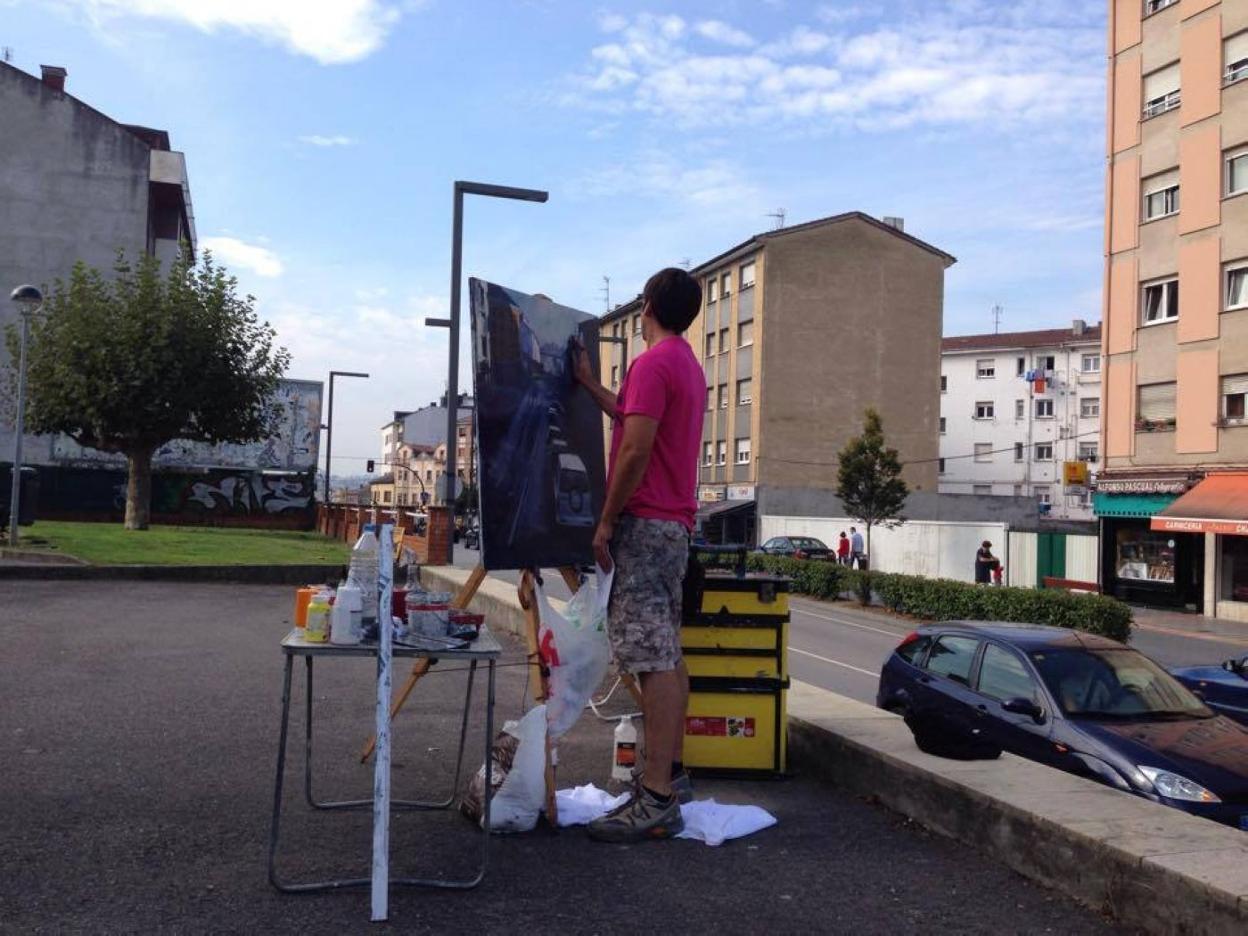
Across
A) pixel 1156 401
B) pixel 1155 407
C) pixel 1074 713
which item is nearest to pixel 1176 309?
pixel 1156 401

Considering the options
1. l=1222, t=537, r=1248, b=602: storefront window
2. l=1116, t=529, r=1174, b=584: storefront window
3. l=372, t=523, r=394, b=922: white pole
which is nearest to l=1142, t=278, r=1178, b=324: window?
l=1116, t=529, r=1174, b=584: storefront window

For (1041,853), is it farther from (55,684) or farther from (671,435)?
(55,684)

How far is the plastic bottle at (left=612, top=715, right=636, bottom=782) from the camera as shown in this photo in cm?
534

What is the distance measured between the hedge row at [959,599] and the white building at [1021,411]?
1819 inches

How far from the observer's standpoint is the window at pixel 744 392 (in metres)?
55.5

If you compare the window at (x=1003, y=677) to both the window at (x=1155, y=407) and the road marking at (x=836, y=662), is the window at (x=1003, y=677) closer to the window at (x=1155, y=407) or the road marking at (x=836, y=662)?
the road marking at (x=836, y=662)

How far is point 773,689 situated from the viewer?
555 cm

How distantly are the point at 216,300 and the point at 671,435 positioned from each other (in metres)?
30.6

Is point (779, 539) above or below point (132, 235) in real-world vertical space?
below

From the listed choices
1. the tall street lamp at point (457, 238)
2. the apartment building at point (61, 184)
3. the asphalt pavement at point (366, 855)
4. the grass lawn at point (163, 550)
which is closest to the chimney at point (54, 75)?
the apartment building at point (61, 184)

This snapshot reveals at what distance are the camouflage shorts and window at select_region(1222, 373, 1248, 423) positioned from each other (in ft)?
93.9

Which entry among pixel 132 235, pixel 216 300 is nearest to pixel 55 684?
pixel 216 300

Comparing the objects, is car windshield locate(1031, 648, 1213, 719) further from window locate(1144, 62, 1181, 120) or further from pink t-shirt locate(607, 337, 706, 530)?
window locate(1144, 62, 1181, 120)

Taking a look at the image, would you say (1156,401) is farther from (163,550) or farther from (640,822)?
(640,822)
